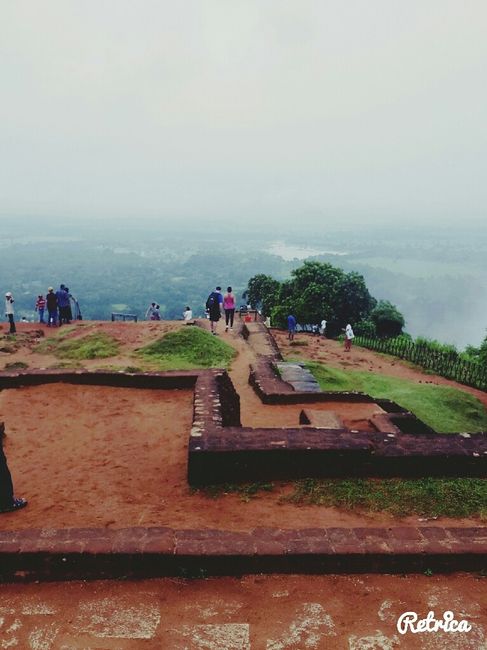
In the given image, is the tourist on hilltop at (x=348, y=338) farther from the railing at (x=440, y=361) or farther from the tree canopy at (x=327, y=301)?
the tree canopy at (x=327, y=301)

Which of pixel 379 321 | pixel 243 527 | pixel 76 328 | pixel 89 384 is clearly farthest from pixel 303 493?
pixel 379 321

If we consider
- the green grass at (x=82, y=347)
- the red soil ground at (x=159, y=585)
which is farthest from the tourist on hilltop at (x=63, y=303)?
the red soil ground at (x=159, y=585)

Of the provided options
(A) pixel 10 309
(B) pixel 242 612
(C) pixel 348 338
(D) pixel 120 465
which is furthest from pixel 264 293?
(B) pixel 242 612

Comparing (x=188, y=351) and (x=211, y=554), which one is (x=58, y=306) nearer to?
(x=188, y=351)

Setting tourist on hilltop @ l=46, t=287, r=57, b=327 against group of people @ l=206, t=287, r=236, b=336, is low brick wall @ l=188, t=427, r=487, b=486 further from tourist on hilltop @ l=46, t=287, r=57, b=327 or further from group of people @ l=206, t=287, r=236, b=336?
tourist on hilltop @ l=46, t=287, r=57, b=327

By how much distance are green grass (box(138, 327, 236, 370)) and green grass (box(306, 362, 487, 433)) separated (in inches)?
107

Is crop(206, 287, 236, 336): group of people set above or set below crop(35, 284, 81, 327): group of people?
above

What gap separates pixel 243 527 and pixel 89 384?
5.23m

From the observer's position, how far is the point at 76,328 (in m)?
16.8

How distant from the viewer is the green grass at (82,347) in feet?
44.1

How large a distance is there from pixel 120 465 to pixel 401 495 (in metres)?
3.40

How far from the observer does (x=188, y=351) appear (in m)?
13.3

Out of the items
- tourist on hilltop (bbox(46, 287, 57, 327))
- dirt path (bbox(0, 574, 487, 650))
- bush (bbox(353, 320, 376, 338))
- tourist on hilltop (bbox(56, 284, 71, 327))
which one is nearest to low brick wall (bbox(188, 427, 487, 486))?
dirt path (bbox(0, 574, 487, 650))

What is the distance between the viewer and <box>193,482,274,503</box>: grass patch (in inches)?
207
